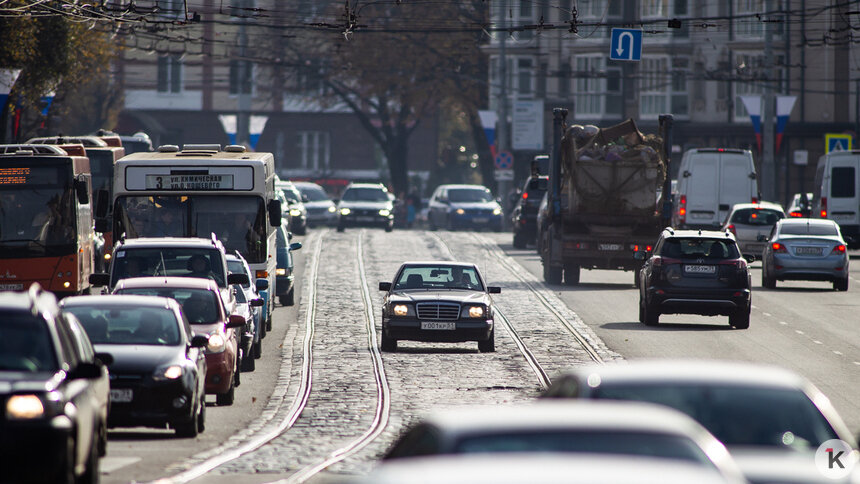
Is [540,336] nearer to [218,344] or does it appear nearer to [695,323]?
Result: [695,323]

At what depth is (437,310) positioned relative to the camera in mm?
21594

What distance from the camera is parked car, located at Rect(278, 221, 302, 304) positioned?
28016 millimetres

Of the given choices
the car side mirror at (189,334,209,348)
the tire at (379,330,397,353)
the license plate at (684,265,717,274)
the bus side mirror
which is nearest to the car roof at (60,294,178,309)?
the car side mirror at (189,334,209,348)

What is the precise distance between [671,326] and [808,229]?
906 centimetres

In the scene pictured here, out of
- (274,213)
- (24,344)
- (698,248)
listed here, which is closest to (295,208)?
(698,248)

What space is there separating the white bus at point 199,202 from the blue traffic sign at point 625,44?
50.1 feet

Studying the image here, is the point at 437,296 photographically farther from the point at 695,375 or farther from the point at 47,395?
the point at 695,375

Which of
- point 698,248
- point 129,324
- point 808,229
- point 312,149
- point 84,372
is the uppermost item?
point 84,372

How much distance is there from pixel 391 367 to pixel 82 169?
9.73m

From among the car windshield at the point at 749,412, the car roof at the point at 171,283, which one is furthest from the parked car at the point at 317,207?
the car windshield at the point at 749,412

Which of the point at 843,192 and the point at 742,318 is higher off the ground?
the point at 843,192

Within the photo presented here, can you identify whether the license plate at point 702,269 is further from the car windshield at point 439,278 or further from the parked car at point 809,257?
the parked car at point 809,257

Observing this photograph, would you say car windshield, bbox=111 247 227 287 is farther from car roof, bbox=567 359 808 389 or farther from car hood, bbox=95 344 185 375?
car roof, bbox=567 359 808 389

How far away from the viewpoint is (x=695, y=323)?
87.8ft
